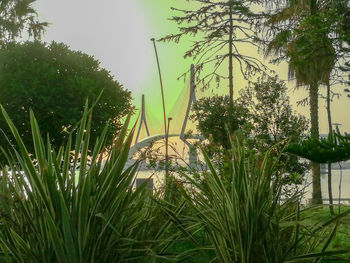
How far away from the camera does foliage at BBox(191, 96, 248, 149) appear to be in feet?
90.3

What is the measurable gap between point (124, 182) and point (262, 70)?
91.1 feet

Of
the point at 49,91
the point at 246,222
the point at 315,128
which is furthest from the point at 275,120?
the point at 246,222

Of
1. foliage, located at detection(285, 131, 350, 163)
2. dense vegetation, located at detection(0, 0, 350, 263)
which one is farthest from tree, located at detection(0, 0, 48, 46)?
foliage, located at detection(285, 131, 350, 163)

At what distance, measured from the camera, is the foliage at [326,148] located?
902cm

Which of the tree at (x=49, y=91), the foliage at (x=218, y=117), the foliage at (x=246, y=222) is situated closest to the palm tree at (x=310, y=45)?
the foliage at (x=218, y=117)

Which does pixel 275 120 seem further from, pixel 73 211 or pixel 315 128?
pixel 73 211

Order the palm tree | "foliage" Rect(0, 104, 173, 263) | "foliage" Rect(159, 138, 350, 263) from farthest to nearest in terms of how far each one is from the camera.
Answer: the palm tree → "foliage" Rect(159, 138, 350, 263) → "foliage" Rect(0, 104, 173, 263)

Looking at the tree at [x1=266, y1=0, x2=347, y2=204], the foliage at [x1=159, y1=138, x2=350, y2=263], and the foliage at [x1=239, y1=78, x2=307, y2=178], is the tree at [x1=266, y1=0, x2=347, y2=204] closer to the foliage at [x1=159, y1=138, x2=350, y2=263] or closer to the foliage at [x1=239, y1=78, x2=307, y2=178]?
the foliage at [x1=239, y1=78, x2=307, y2=178]

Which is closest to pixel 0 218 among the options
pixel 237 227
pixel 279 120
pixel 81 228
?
pixel 81 228

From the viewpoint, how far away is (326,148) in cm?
921

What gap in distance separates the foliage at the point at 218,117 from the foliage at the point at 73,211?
23.4 metres

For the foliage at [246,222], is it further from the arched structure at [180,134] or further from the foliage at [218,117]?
the foliage at [218,117]

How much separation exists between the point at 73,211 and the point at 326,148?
6.78 m

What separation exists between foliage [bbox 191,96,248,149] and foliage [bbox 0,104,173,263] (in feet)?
76.6
